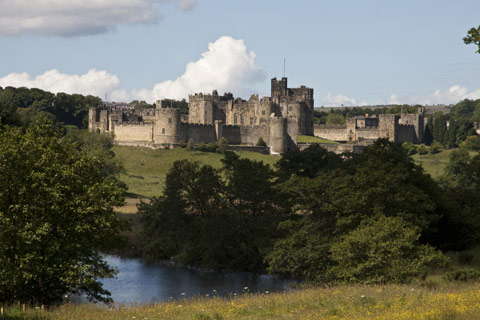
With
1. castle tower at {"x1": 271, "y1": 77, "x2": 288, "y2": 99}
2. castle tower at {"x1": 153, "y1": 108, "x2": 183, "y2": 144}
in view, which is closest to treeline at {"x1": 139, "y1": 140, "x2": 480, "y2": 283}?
castle tower at {"x1": 153, "y1": 108, "x2": 183, "y2": 144}

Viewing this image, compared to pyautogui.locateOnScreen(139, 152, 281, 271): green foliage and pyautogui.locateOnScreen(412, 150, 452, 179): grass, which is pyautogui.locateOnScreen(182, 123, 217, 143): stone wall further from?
pyautogui.locateOnScreen(139, 152, 281, 271): green foliage

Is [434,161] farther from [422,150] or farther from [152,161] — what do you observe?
[152,161]

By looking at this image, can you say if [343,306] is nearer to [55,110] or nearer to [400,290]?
[400,290]

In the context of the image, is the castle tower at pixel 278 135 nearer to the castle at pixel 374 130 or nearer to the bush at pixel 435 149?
the castle at pixel 374 130

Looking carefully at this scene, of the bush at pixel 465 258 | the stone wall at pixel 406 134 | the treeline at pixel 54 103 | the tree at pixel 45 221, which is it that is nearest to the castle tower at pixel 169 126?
the treeline at pixel 54 103

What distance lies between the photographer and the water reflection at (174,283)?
32906 millimetres

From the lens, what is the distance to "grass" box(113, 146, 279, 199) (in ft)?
237

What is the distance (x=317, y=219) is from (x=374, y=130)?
78231mm

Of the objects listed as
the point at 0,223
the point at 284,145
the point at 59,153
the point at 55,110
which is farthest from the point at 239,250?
the point at 55,110

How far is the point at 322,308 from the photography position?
19.3 m

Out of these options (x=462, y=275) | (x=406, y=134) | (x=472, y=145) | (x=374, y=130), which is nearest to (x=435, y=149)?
(x=472, y=145)

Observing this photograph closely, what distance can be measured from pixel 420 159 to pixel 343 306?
264 ft

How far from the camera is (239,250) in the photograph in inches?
1556

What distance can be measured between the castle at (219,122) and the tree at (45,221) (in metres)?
65.6
